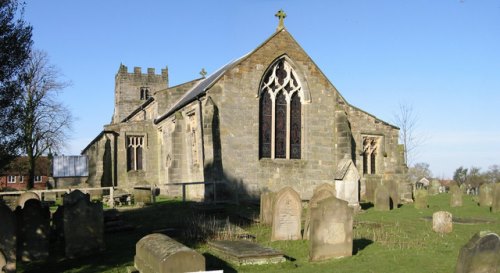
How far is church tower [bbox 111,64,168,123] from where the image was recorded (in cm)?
5228

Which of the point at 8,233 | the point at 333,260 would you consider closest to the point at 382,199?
the point at 333,260

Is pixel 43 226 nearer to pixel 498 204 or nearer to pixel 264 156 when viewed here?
Result: pixel 264 156

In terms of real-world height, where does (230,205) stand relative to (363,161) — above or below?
below

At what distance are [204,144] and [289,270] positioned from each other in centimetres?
1273

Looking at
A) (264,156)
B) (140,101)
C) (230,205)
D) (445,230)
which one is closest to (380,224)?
(445,230)

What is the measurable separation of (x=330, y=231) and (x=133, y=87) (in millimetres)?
45298

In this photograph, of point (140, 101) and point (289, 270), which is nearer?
point (289, 270)

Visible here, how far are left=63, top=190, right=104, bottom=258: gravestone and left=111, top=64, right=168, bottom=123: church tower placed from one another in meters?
41.5

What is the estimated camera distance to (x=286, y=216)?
1329cm

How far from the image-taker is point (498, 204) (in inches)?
792

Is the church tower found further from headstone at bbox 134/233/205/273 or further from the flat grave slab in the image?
headstone at bbox 134/233/205/273

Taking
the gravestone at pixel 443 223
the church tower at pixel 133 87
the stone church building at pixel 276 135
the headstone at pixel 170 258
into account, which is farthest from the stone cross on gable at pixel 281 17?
the church tower at pixel 133 87

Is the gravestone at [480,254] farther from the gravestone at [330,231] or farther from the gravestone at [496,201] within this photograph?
the gravestone at [496,201]

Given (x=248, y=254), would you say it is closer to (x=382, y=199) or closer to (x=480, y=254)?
(x=480, y=254)
